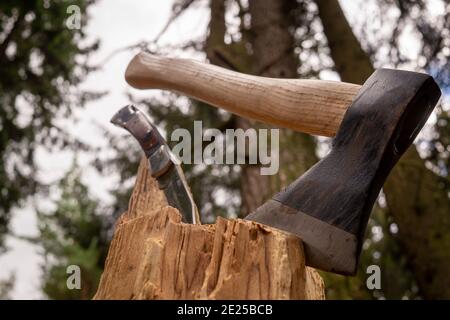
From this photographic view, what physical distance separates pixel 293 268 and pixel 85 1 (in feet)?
19.3

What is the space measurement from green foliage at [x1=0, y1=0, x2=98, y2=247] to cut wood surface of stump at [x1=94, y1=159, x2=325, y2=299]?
5.41 m

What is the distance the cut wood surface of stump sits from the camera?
82 centimetres

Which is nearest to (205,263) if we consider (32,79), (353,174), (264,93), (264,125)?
(353,174)

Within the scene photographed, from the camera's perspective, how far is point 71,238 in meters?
8.63

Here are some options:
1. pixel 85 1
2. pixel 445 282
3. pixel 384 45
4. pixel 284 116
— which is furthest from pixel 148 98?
pixel 284 116

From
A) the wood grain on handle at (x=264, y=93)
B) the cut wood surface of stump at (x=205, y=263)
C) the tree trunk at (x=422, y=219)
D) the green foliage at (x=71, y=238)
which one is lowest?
the green foliage at (x=71, y=238)

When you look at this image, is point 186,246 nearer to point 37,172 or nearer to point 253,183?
point 253,183

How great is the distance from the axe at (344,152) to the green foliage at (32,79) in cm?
524

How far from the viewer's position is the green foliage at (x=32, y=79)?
19.6 ft

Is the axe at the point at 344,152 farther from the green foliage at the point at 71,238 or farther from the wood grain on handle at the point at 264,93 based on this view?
the green foliage at the point at 71,238

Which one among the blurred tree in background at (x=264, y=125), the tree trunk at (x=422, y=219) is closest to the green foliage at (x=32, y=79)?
the blurred tree in background at (x=264, y=125)

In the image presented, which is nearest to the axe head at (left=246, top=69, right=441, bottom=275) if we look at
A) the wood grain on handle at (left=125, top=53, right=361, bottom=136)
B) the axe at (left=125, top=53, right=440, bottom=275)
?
the axe at (left=125, top=53, right=440, bottom=275)

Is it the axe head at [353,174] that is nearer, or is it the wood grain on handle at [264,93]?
the axe head at [353,174]
